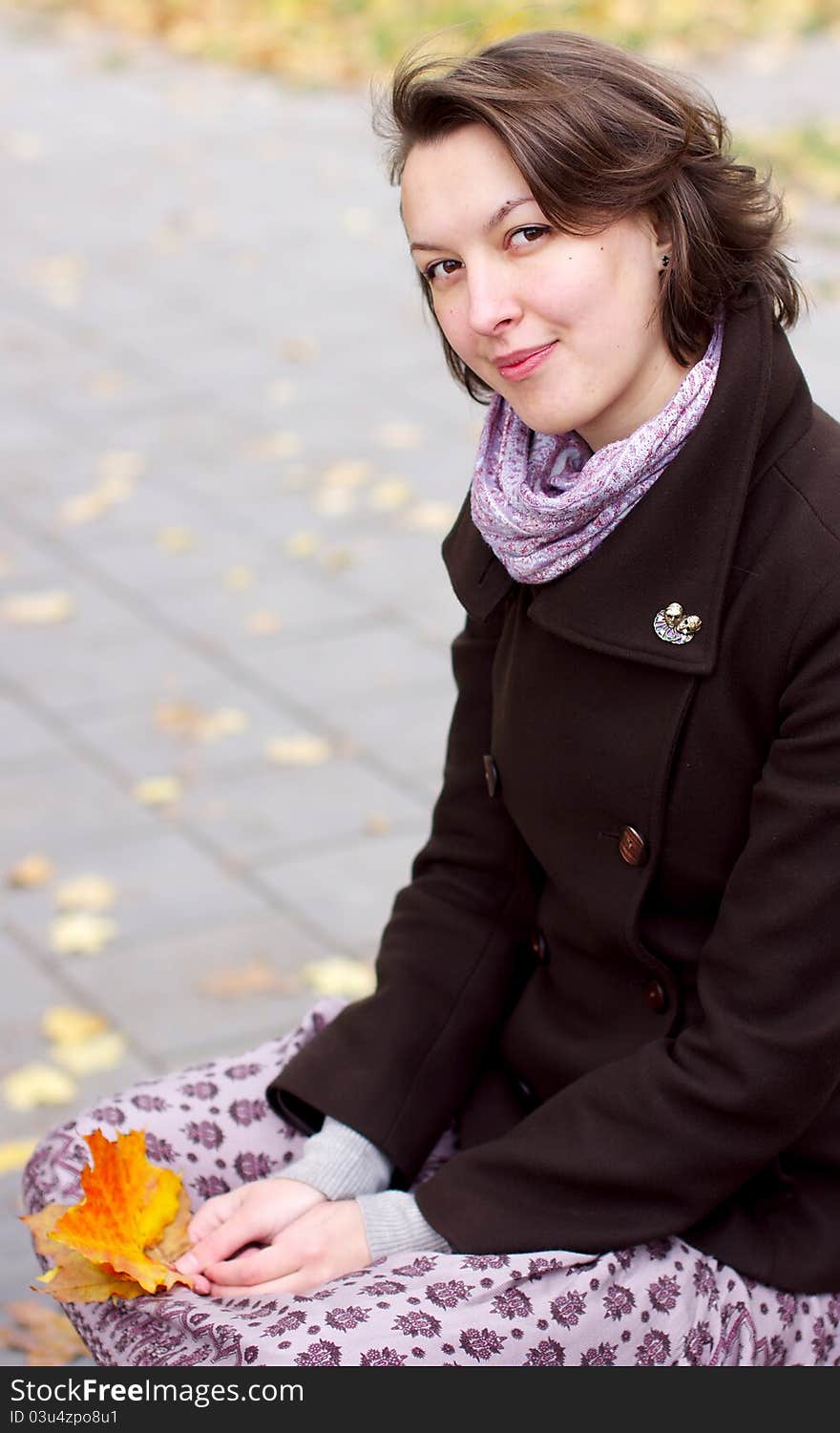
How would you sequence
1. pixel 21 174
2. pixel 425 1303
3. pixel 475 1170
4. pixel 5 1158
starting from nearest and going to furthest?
pixel 425 1303, pixel 475 1170, pixel 5 1158, pixel 21 174

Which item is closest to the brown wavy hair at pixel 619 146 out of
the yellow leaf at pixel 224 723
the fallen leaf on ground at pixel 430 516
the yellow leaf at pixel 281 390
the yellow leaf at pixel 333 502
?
the yellow leaf at pixel 224 723

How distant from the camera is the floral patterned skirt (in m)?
1.77

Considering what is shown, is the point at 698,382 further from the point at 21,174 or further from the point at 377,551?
the point at 21,174

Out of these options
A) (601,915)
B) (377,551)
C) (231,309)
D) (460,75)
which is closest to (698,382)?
(460,75)

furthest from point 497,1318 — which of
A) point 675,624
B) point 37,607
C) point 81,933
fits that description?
point 37,607

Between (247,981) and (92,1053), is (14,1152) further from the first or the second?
(247,981)

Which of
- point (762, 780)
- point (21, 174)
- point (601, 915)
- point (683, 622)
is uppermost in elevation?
point (21, 174)

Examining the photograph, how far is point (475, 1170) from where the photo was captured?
6.46 ft

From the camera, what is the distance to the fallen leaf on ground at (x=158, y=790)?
4.09 metres

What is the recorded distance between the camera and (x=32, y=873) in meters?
3.82

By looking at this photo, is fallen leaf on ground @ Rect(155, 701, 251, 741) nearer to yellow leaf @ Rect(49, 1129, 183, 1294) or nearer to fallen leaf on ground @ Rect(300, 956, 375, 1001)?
fallen leaf on ground @ Rect(300, 956, 375, 1001)

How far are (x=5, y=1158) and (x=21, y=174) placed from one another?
7.22 meters

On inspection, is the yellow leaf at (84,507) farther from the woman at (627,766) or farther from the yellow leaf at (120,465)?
the woman at (627,766)

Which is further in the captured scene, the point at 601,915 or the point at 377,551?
the point at 377,551
